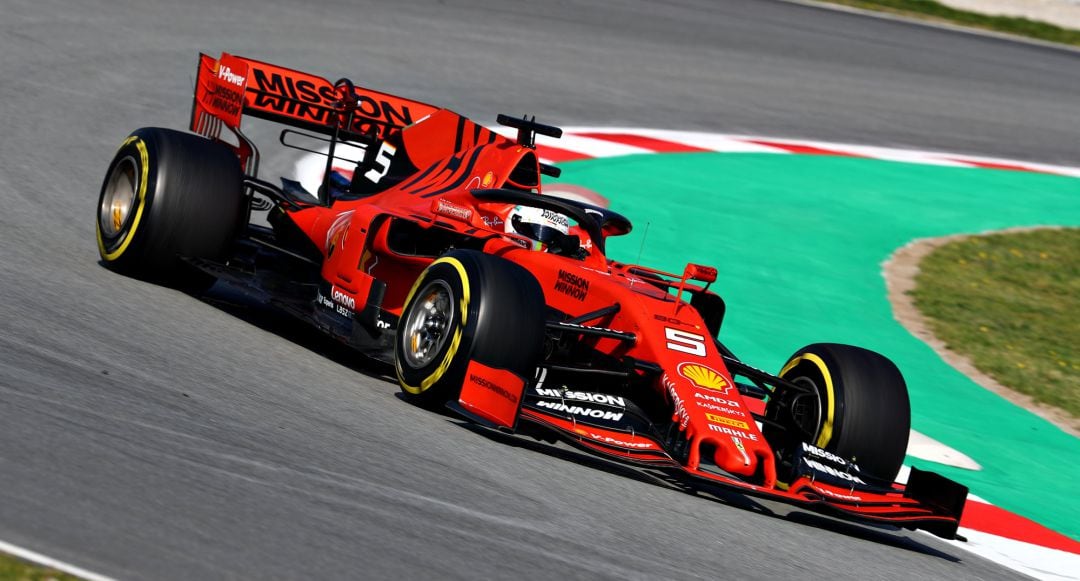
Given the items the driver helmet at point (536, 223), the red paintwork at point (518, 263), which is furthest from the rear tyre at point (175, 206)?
the driver helmet at point (536, 223)

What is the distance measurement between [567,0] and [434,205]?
1431 centimetres

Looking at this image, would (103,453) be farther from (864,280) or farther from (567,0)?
(567,0)

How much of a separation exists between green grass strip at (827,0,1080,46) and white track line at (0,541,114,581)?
24.4 m

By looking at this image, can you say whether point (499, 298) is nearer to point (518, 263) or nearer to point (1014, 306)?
point (518, 263)

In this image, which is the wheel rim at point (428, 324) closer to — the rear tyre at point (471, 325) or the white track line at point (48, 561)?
the rear tyre at point (471, 325)

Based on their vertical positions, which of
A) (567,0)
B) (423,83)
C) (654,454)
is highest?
(567,0)

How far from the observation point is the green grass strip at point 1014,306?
1003cm

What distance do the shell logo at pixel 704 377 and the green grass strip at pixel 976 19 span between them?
21.3m

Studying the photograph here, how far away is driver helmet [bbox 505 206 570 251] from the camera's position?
7656 millimetres

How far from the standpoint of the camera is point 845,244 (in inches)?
498

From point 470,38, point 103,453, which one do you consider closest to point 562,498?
point 103,453

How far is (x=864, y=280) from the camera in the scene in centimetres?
1166

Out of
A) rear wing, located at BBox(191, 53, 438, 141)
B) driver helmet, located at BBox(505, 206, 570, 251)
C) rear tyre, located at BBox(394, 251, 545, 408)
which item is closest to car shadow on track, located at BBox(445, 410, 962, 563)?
rear tyre, located at BBox(394, 251, 545, 408)

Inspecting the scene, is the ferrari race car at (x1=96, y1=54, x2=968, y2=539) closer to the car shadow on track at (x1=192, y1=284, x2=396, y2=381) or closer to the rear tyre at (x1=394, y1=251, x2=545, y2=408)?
the rear tyre at (x1=394, y1=251, x2=545, y2=408)
